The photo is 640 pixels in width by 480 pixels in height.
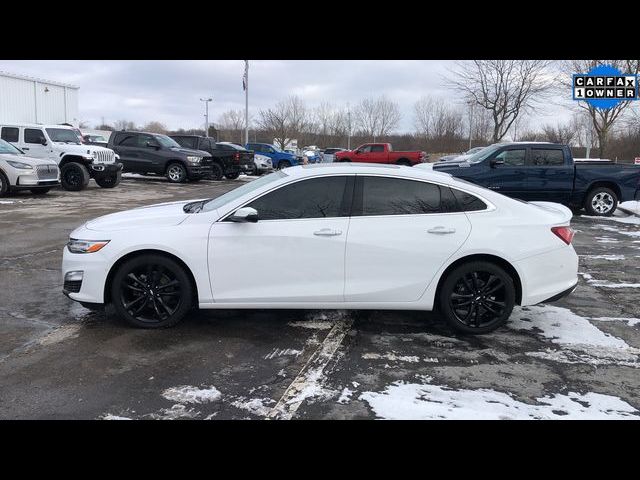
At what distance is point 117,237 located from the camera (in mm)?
4613

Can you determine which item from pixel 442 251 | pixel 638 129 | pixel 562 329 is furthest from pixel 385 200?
pixel 638 129

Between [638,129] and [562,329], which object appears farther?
[638,129]

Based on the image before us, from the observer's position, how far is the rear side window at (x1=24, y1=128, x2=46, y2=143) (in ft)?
54.9

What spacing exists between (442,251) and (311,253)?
1.18m

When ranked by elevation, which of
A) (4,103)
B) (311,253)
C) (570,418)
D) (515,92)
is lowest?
(570,418)

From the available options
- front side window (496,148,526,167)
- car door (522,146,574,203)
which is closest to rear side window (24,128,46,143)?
front side window (496,148,526,167)

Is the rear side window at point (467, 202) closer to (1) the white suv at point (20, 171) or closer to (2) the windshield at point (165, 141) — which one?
(1) the white suv at point (20, 171)

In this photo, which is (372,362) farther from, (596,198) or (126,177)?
(126,177)

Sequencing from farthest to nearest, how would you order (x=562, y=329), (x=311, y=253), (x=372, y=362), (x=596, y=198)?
1. (x=596, y=198)
2. (x=562, y=329)
3. (x=311, y=253)
4. (x=372, y=362)

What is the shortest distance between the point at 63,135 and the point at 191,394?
16.6 meters

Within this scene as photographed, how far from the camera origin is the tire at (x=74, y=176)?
55.4ft

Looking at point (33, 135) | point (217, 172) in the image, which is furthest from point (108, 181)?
point (217, 172)

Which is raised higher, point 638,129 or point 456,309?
point 638,129

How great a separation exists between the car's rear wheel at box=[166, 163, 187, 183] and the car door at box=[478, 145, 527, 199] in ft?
41.8
